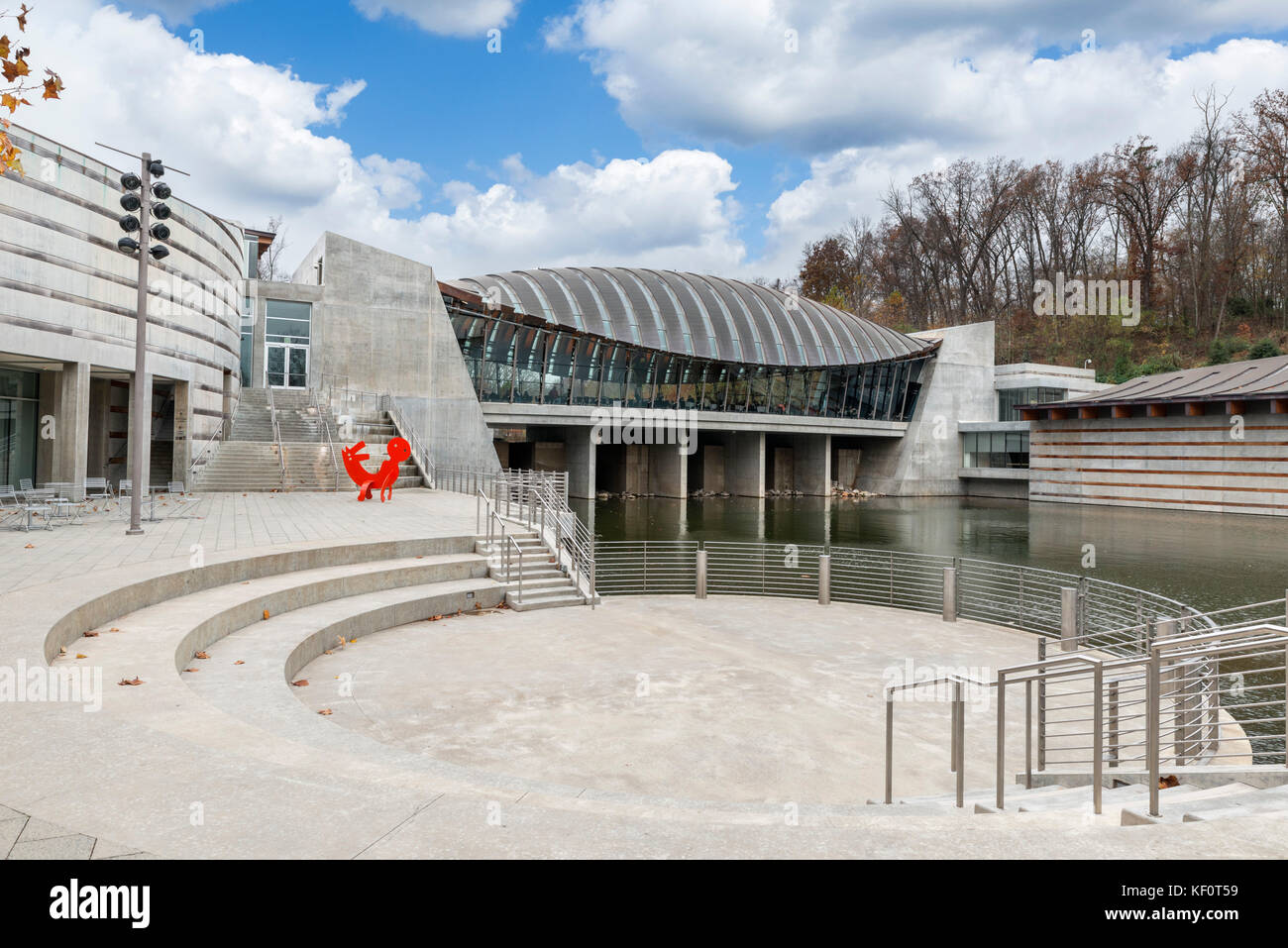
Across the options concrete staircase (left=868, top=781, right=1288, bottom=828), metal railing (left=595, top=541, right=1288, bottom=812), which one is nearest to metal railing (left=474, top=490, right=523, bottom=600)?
metal railing (left=595, top=541, right=1288, bottom=812)

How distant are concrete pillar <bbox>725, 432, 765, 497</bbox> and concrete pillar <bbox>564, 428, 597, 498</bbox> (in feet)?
42.0


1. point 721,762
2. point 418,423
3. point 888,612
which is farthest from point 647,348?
point 721,762

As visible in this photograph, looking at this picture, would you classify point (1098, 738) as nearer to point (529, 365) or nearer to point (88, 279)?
point (88, 279)

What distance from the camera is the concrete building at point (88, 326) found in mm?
19328

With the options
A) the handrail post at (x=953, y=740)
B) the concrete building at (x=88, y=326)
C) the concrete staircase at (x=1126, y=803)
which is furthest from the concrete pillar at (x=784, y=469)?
the concrete staircase at (x=1126, y=803)

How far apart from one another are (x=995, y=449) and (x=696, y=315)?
79.3 feet

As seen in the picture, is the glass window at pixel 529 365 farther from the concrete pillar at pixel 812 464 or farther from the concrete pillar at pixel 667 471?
the concrete pillar at pixel 812 464

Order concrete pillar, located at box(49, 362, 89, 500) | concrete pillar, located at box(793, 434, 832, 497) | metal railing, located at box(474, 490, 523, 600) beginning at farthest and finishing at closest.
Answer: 1. concrete pillar, located at box(793, 434, 832, 497)
2. concrete pillar, located at box(49, 362, 89, 500)
3. metal railing, located at box(474, 490, 523, 600)

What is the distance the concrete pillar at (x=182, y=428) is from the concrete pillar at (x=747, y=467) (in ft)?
122

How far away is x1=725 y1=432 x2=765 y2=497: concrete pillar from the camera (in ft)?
184
